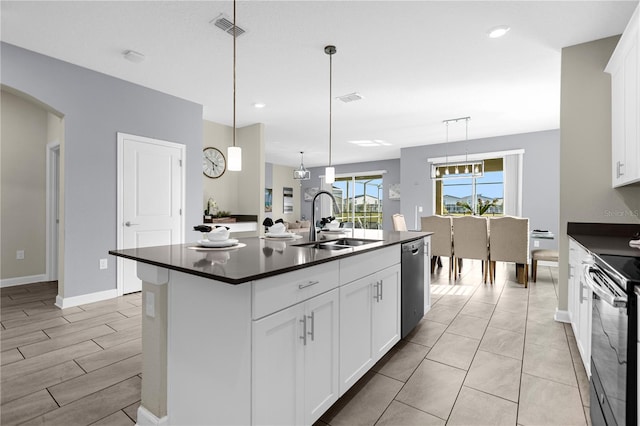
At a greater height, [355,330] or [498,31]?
[498,31]

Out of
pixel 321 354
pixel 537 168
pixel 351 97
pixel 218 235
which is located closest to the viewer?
pixel 321 354

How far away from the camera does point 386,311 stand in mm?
2186

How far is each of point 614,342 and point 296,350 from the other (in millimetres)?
1224

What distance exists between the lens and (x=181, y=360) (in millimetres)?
1418

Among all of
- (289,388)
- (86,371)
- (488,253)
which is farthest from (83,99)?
(488,253)

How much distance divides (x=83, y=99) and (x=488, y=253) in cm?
551

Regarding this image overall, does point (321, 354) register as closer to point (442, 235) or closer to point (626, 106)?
point (626, 106)

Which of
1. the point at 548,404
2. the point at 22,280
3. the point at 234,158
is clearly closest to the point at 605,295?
the point at 548,404

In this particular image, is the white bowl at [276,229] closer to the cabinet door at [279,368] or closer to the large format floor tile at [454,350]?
the cabinet door at [279,368]

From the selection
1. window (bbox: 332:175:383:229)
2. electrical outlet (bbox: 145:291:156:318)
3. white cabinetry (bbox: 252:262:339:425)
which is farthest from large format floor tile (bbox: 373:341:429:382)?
window (bbox: 332:175:383:229)

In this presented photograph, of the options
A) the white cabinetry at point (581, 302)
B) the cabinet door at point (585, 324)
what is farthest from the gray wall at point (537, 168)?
the cabinet door at point (585, 324)

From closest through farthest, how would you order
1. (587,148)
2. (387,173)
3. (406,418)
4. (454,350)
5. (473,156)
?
(406,418), (454,350), (587,148), (473,156), (387,173)

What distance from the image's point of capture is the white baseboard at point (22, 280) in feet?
13.7

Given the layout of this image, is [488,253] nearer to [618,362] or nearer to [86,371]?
[618,362]
